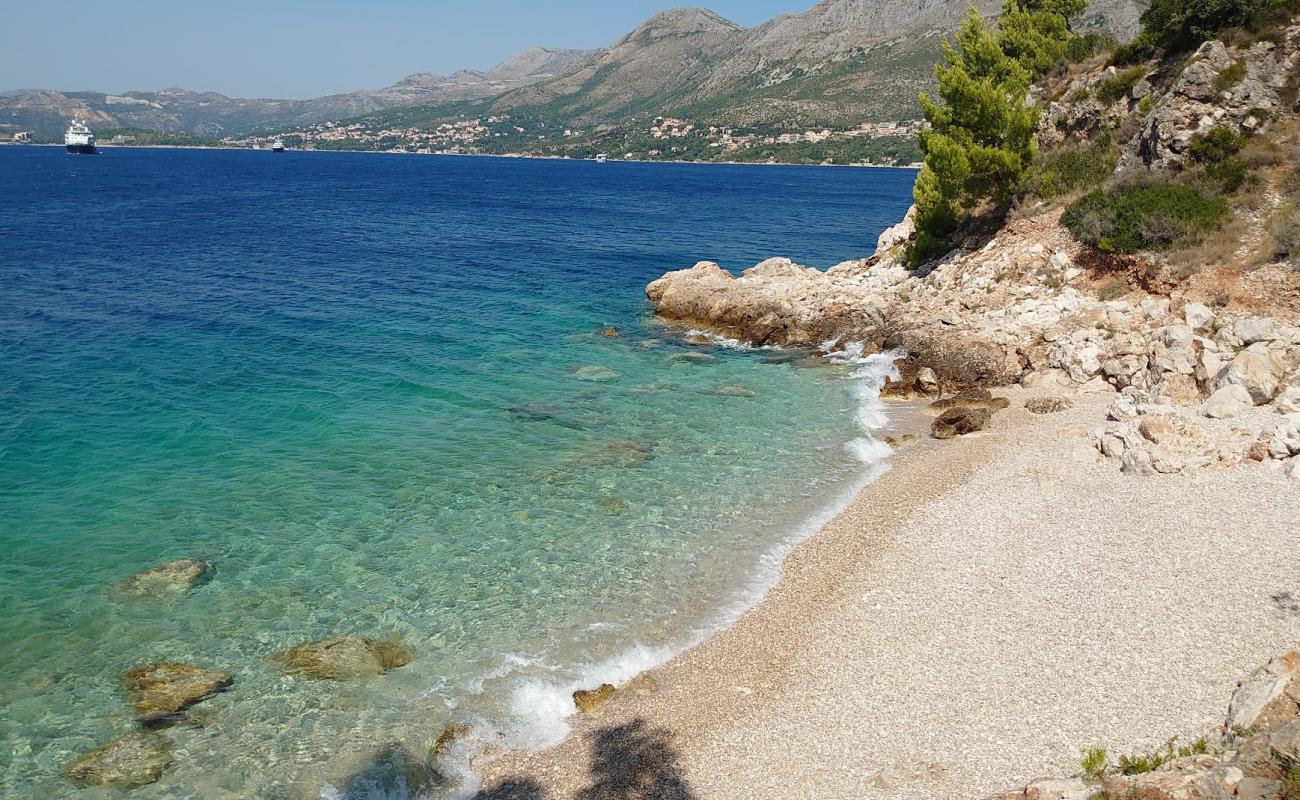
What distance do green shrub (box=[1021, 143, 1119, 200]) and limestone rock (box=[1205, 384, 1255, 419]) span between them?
16169mm

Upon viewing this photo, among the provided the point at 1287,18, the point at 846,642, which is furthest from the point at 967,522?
the point at 1287,18

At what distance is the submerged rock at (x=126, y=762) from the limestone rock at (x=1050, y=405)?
23.5 metres

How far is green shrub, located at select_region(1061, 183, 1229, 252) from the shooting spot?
27.6 metres

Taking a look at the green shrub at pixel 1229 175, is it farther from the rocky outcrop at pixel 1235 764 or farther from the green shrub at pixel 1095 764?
the green shrub at pixel 1095 764

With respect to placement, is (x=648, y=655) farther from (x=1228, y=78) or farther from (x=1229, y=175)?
(x=1228, y=78)

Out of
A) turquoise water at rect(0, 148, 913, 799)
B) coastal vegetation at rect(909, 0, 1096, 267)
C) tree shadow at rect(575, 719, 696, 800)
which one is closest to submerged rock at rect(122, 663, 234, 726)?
turquoise water at rect(0, 148, 913, 799)

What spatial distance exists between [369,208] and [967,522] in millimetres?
83062

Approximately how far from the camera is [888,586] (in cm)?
1548

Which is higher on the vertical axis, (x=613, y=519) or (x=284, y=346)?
(x=284, y=346)

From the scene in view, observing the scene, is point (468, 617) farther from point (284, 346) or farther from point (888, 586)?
point (284, 346)

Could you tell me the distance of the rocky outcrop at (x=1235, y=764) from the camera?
7277 millimetres

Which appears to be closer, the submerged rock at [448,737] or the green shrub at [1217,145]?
the submerged rock at [448,737]

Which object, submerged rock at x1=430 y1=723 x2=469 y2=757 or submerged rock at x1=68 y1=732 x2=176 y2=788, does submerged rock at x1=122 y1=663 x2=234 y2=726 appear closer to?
submerged rock at x1=68 y1=732 x2=176 y2=788

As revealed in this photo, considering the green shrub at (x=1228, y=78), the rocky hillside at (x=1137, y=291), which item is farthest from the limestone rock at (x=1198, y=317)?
the green shrub at (x=1228, y=78)
